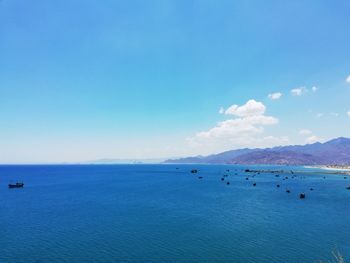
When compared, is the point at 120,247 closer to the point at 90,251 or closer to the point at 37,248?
the point at 90,251

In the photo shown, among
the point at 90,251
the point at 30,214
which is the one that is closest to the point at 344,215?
the point at 90,251

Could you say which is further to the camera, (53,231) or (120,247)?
(53,231)

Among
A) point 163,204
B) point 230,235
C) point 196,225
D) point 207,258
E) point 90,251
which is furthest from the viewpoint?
point 163,204

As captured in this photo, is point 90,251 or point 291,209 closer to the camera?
point 90,251

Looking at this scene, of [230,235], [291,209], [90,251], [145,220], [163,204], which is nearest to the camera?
[90,251]

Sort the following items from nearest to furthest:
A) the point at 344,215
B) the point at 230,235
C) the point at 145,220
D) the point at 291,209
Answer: the point at 230,235 < the point at 145,220 < the point at 344,215 < the point at 291,209

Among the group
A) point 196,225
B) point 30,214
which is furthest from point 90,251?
point 30,214

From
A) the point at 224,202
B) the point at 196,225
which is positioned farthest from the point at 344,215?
the point at 196,225

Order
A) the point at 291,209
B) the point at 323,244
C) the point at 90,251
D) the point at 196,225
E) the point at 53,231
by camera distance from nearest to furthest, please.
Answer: the point at 90,251, the point at 323,244, the point at 53,231, the point at 196,225, the point at 291,209

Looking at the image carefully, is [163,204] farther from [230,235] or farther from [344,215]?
[344,215]
